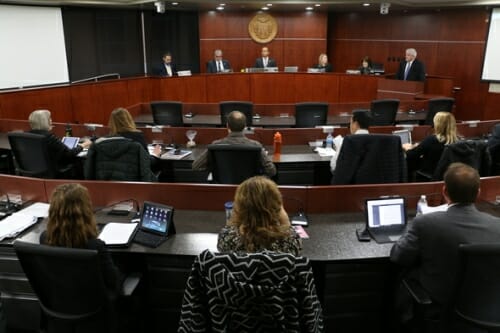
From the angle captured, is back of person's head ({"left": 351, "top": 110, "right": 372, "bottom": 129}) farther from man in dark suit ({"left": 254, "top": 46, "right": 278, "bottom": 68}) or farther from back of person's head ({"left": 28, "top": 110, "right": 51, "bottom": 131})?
man in dark suit ({"left": 254, "top": 46, "right": 278, "bottom": 68})

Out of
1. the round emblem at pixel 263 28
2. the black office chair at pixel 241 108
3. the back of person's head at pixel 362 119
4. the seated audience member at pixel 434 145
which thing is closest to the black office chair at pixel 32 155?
the black office chair at pixel 241 108

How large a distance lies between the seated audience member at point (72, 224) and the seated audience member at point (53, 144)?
2.46 meters

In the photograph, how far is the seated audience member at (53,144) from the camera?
4.36 metres

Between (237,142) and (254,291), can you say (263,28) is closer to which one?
(237,142)

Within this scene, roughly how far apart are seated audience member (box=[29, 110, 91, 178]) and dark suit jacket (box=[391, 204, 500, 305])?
3.53m

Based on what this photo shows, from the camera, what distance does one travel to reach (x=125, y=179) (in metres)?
3.48

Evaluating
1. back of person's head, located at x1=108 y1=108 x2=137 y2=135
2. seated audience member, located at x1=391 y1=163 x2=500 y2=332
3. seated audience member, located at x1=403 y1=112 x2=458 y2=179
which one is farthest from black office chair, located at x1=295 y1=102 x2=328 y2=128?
seated audience member, located at x1=391 y1=163 x2=500 y2=332

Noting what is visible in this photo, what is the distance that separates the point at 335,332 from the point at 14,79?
678 cm

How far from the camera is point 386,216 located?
107 inches

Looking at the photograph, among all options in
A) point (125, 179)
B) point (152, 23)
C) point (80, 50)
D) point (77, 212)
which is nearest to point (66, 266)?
point (77, 212)

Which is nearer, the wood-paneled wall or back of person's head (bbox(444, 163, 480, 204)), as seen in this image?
back of person's head (bbox(444, 163, 480, 204))

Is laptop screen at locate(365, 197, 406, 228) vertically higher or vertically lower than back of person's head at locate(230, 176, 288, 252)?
lower

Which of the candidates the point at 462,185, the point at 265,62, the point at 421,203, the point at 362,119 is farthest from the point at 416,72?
the point at 462,185

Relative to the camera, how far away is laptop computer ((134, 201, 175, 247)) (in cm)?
259
